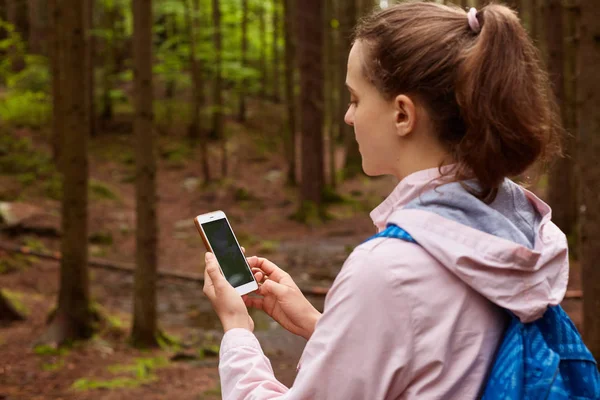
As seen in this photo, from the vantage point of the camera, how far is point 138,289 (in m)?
8.59

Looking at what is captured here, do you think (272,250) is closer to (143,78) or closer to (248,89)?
(143,78)

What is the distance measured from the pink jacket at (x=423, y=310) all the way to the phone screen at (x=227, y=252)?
2.23 feet

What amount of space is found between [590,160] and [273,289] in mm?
3447

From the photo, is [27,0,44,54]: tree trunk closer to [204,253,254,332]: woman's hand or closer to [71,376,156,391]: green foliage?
[71,376,156,391]: green foliage

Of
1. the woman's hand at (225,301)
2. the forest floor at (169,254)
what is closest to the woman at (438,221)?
the woman's hand at (225,301)

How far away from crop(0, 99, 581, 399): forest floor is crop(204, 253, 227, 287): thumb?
15.3ft

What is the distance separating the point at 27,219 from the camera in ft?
46.4

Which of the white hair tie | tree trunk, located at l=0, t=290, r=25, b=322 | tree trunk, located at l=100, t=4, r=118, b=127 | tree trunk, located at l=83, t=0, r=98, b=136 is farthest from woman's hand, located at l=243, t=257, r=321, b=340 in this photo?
tree trunk, located at l=100, t=4, r=118, b=127

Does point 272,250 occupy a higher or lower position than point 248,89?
lower

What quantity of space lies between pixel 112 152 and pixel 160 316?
519 inches

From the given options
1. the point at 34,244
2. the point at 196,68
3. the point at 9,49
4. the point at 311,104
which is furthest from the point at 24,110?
the point at 311,104

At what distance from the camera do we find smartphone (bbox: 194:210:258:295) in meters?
2.08

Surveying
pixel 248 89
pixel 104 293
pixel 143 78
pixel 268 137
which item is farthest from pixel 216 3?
pixel 143 78

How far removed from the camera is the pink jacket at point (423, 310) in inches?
53.5
